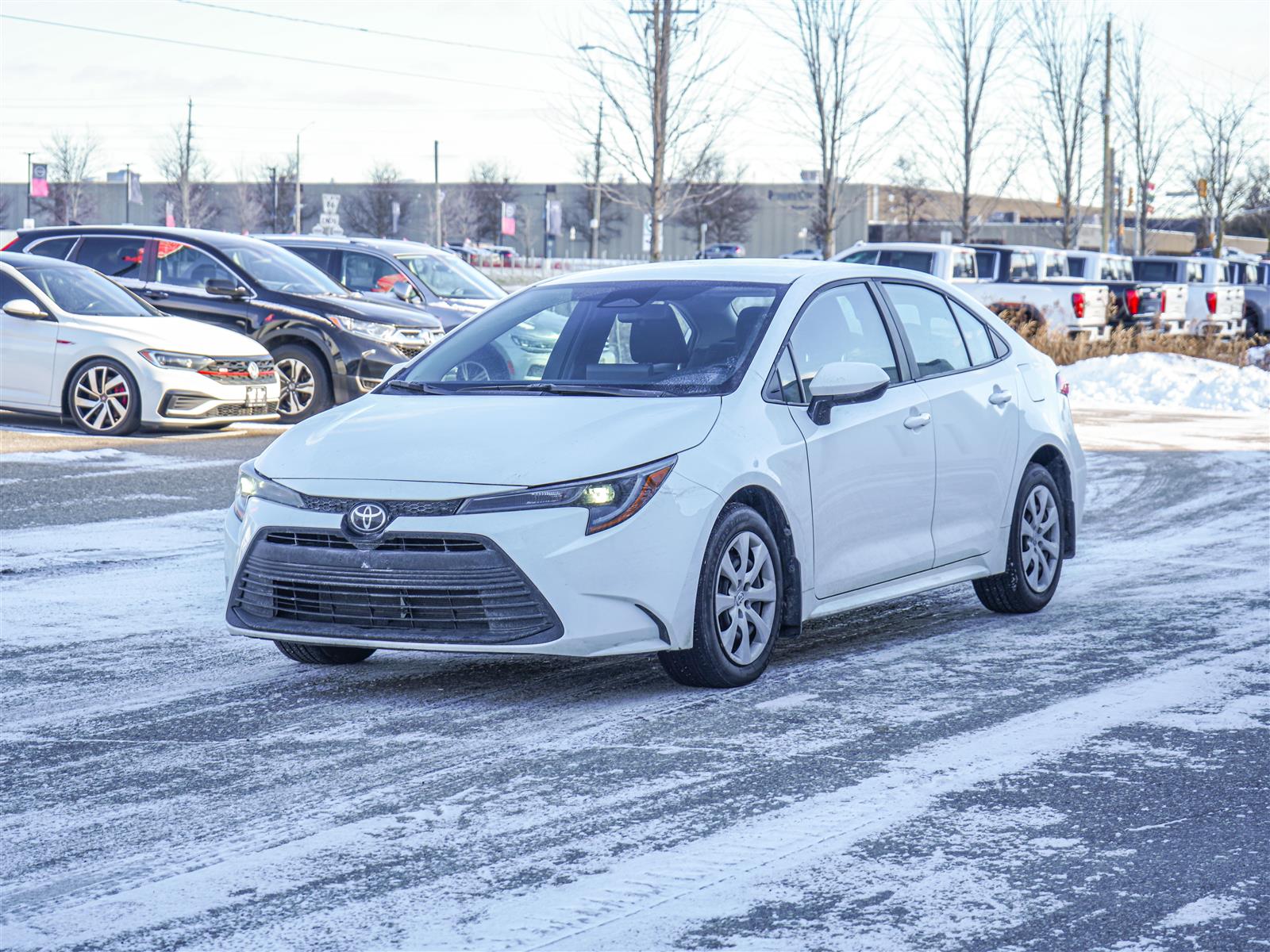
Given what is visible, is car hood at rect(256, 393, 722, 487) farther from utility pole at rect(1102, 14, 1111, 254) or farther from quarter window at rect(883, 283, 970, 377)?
utility pole at rect(1102, 14, 1111, 254)

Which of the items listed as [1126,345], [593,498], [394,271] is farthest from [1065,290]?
[593,498]

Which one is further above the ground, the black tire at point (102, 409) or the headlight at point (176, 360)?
the headlight at point (176, 360)

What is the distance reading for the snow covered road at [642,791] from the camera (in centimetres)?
392

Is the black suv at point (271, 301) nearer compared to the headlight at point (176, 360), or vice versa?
the headlight at point (176, 360)

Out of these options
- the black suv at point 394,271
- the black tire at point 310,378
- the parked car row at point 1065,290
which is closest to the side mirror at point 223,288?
the black tire at point 310,378

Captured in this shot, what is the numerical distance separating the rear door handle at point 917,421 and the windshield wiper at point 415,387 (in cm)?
179

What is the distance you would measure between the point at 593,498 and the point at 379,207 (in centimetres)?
10612

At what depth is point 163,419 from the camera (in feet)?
49.2

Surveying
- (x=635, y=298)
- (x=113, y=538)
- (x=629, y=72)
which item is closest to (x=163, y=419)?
(x=113, y=538)

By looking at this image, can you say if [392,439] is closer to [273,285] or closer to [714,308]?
[714,308]

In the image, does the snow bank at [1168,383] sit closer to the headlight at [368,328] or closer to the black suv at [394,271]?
the black suv at [394,271]

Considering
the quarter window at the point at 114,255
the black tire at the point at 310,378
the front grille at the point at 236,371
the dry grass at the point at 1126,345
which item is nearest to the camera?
the front grille at the point at 236,371

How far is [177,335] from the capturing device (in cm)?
1523

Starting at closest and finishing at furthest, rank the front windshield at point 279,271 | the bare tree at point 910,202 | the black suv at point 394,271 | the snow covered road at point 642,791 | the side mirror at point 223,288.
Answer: the snow covered road at point 642,791 < the side mirror at point 223,288 < the front windshield at point 279,271 < the black suv at point 394,271 < the bare tree at point 910,202
